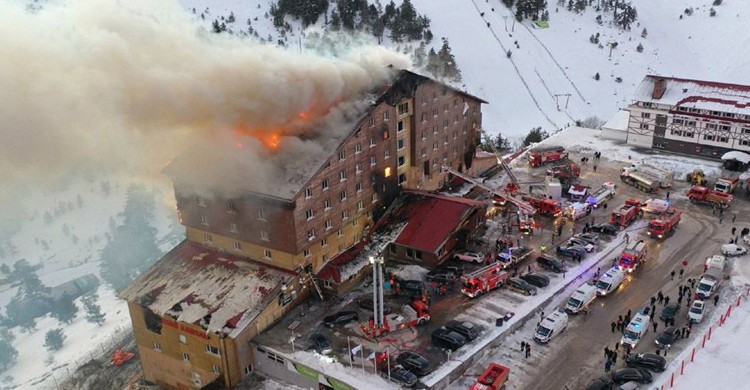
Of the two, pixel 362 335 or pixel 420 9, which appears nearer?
pixel 362 335

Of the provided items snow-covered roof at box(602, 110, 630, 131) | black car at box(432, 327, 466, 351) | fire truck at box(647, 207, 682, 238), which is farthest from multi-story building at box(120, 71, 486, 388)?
snow-covered roof at box(602, 110, 630, 131)

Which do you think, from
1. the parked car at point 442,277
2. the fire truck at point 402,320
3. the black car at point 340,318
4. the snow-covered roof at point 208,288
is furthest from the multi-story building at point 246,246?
the parked car at point 442,277

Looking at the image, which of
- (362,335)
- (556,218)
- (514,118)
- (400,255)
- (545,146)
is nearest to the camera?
(362,335)

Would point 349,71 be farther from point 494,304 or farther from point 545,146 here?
point 545,146

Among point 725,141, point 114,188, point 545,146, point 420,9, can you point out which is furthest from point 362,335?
point 420,9

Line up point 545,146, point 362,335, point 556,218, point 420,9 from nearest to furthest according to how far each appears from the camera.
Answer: point 362,335 < point 556,218 < point 545,146 < point 420,9

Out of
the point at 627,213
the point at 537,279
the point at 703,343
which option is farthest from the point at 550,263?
the point at 703,343
